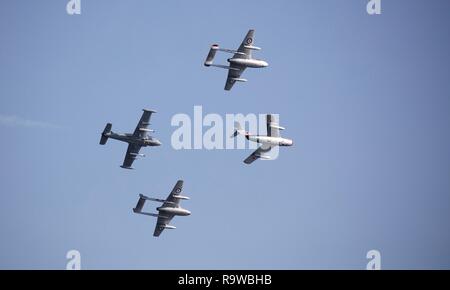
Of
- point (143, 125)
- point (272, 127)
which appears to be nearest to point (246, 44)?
point (272, 127)

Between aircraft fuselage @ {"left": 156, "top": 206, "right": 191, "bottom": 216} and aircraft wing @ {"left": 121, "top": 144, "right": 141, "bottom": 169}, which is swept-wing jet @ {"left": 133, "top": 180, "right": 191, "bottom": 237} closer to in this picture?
aircraft fuselage @ {"left": 156, "top": 206, "right": 191, "bottom": 216}

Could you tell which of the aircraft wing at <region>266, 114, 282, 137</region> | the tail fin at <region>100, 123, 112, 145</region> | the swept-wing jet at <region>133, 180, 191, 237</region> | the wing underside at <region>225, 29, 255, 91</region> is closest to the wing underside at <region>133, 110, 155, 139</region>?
the tail fin at <region>100, 123, 112, 145</region>

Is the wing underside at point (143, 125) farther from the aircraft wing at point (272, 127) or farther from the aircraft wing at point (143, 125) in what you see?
the aircraft wing at point (272, 127)

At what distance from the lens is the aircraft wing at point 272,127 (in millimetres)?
116700

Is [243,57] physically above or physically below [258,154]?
above

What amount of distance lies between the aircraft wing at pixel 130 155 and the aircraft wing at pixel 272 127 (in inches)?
923

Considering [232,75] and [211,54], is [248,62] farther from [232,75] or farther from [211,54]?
[211,54]

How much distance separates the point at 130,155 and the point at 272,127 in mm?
26187

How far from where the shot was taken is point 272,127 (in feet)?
383

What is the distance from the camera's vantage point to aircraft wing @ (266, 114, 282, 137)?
116700 millimetres

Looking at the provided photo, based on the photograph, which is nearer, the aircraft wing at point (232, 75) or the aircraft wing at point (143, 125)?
the aircraft wing at point (232, 75)

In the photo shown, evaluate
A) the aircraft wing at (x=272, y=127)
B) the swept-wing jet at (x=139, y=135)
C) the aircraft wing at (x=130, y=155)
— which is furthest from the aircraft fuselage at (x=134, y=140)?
the aircraft wing at (x=272, y=127)

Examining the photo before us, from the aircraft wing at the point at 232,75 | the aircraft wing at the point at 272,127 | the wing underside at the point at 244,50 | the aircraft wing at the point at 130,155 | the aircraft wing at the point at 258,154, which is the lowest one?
the aircraft wing at the point at 258,154
